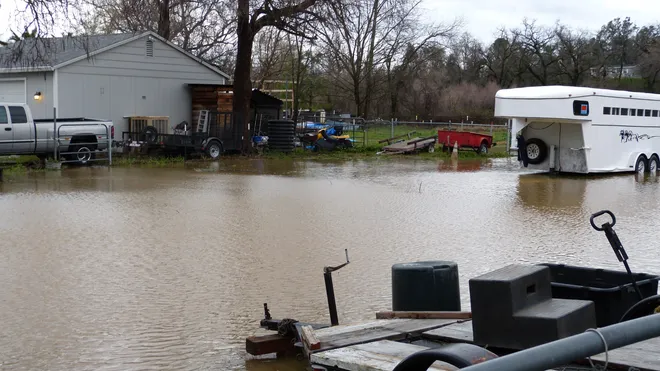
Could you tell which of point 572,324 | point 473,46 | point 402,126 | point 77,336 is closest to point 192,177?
point 77,336

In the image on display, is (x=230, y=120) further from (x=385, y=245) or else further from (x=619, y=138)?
(x=385, y=245)

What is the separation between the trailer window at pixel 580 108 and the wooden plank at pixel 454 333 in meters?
19.2

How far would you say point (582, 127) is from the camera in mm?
25188

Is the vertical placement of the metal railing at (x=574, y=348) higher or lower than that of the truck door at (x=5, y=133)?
lower

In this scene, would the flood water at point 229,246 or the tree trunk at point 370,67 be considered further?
the tree trunk at point 370,67

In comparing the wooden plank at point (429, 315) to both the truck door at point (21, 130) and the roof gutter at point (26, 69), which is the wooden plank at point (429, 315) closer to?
the truck door at point (21, 130)

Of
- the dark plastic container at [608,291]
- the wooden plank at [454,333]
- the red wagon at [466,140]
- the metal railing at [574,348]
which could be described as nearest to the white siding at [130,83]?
the red wagon at [466,140]

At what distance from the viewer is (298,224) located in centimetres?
1477

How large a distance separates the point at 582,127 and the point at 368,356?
20.9m

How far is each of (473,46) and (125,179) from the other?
181 feet

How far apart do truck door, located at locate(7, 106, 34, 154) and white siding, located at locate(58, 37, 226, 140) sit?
4.66 m

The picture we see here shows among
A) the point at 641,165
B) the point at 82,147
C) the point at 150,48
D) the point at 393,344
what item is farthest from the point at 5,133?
the point at 393,344

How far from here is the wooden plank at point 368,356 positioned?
5.60m

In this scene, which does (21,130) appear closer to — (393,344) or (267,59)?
(393,344)
